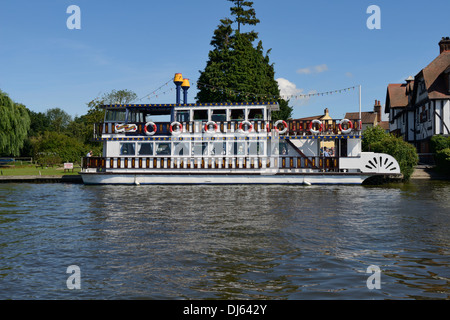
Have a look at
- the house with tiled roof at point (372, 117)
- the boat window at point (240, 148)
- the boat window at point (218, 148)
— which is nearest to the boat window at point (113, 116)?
the boat window at point (218, 148)

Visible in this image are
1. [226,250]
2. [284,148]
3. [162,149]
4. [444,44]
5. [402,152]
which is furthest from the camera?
[444,44]

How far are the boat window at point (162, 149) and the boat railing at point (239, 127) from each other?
779mm

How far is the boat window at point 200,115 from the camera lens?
3312cm

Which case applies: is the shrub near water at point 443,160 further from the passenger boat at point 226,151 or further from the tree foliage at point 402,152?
the passenger boat at point 226,151

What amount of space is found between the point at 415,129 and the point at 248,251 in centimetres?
4814

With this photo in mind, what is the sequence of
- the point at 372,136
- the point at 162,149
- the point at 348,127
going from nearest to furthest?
the point at 348,127, the point at 162,149, the point at 372,136

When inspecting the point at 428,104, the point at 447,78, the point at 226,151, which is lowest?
the point at 226,151

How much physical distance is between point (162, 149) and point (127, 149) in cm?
260

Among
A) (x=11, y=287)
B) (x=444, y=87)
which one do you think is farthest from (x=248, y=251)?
(x=444, y=87)

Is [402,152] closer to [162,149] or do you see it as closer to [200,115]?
[200,115]

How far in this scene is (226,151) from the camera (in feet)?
104

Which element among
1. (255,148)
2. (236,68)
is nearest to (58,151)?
(236,68)

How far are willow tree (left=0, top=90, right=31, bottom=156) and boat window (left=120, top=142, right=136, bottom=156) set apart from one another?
22.8 m

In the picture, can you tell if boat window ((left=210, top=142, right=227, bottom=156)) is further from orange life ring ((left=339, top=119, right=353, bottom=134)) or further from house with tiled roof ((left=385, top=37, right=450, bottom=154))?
house with tiled roof ((left=385, top=37, right=450, bottom=154))
